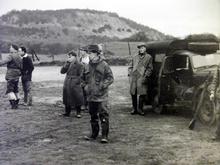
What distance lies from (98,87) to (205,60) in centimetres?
336

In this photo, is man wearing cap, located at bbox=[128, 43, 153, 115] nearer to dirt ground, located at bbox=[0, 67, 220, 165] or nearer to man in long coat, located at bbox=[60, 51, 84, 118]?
dirt ground, located at bbox=[0, 67, 220, 165]

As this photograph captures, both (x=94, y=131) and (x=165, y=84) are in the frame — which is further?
(x=165, y=84)

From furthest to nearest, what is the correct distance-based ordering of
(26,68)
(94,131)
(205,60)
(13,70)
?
(26,68) → (13,70) → (205,60) → (94,131)

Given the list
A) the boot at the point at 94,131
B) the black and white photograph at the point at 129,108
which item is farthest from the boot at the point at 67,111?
the boot at the point at 94,131

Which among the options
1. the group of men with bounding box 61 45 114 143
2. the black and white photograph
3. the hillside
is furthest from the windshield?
the hillside

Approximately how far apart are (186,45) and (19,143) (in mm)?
4397

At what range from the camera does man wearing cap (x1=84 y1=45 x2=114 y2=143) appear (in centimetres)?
697

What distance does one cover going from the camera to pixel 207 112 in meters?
8.26

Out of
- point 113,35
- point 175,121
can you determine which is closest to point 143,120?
point 175,121

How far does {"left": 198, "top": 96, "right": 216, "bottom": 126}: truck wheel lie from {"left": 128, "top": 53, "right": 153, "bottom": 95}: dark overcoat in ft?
5.59

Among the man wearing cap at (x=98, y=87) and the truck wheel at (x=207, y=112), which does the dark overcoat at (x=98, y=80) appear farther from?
the truck wheel at (x=207, y=112)

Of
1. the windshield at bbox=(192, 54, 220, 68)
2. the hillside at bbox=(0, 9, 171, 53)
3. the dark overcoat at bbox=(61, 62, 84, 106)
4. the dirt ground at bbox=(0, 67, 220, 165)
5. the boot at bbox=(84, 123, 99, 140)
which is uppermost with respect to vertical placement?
the hillside at bbox=(0, 9, 171, 53)

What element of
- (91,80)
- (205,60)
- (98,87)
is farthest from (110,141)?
(205,60)

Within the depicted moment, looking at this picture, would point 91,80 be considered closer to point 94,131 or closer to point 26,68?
point 94,131
